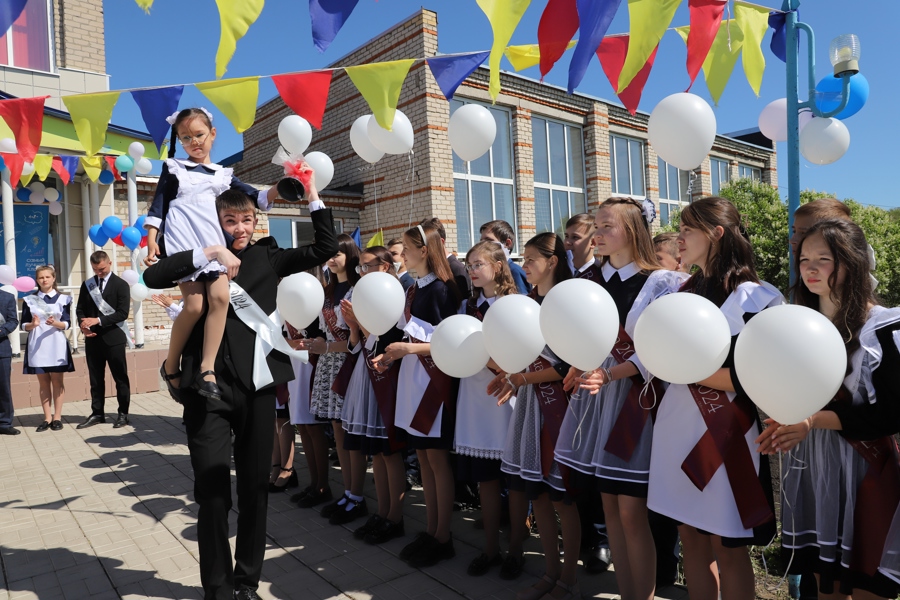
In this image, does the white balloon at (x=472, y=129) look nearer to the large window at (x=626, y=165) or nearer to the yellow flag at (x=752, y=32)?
the yellow flag at (x=752, y=32)

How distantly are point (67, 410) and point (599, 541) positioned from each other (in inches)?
304

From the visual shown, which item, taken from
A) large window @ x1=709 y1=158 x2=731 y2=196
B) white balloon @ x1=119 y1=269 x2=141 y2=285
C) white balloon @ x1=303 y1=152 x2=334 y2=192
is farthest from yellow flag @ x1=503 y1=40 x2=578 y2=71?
large window @ x1=709 y1=158 x2=731 y2=196

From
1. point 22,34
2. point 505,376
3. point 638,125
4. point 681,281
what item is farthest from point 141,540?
point 638,125

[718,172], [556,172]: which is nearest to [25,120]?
[556,172]

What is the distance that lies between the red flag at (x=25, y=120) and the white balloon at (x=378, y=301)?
273 cm

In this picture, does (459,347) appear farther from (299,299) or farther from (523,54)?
(523,54)

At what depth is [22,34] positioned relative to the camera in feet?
34.2

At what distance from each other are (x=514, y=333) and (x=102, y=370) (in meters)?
6.44

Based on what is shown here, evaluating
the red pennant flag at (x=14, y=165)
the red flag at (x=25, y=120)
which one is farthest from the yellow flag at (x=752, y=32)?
the red pennant flag at (x=14, y=165)

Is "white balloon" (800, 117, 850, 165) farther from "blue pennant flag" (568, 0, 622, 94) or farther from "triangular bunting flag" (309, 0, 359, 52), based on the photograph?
"triangular bunting flag" (309, 0, 359, 52)

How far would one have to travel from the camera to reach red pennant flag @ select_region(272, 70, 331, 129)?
3795 millimetres

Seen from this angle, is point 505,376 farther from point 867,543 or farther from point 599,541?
point 867,543

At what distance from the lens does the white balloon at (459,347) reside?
2.79 metres

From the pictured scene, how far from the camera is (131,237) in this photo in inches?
317
